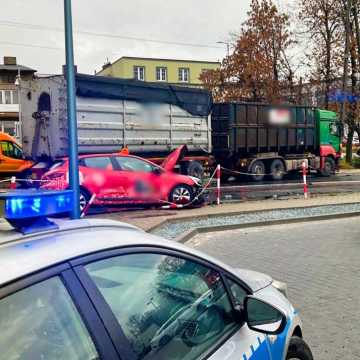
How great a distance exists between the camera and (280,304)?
9.68 feet

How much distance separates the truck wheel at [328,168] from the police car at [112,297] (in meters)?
23.7

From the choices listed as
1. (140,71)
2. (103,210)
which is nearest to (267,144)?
(103,210)

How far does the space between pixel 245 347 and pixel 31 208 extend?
116cm

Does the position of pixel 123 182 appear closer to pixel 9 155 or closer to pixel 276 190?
pixel 276 190

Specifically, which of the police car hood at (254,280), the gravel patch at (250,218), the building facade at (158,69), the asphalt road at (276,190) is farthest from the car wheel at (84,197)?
the building facade at (158,69)

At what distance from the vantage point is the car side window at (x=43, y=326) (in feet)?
4.97

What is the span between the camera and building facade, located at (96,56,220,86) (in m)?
67.6

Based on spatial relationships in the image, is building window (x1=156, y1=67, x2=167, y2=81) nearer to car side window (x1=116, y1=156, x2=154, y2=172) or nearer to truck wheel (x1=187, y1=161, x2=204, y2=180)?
truck wheel (x1=187, y1=161, x2=204, y2=180)

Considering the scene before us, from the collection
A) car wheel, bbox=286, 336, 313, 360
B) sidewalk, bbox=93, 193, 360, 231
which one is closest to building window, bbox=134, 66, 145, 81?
sidewalk, bbox=93, 193, 360, 231

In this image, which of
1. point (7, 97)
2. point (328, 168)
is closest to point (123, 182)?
point (328, 168)

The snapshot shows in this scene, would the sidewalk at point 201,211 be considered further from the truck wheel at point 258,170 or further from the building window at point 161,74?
the building window at point 161,74

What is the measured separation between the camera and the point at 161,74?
70500 millimetres

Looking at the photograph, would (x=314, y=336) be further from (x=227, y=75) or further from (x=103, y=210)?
(x=227, y=75)

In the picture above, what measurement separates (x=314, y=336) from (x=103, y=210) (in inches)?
346
